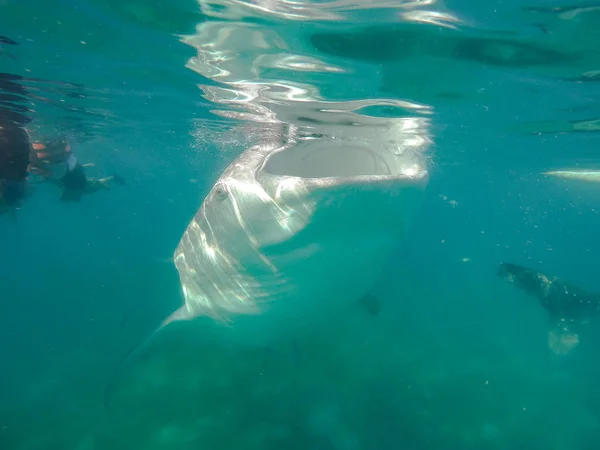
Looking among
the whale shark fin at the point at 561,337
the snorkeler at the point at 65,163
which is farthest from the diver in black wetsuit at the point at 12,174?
the whale shark fin at the point at 561,337

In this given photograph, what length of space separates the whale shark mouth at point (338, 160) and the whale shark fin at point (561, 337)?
1262 cm

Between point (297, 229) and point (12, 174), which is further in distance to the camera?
point (12, 174)

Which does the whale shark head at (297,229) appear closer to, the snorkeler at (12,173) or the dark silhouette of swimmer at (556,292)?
the snorkeler at (12,173)

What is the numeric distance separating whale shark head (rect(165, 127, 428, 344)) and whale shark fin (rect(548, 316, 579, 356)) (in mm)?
12592

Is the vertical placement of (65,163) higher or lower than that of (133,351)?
lower

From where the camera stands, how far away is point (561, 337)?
1335cm

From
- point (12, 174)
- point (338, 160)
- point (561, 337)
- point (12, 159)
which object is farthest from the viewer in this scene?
point (561, 337)

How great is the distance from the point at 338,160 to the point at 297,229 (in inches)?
74.8

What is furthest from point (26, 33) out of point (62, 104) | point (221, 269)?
A: point (62, 104)

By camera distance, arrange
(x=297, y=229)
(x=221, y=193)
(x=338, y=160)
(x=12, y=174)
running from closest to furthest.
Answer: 1. (x=297, y=229)
2. (x=221, y=193)
3. (x=338, y=160)
4. (x=12, y=174)

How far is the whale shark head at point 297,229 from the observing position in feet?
10.7

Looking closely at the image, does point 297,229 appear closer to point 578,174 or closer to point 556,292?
point 556,292

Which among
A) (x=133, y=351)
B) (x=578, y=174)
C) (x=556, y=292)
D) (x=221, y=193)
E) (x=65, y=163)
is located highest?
(x=221, y=193)

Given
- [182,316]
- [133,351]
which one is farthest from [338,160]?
[133,351]
